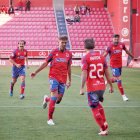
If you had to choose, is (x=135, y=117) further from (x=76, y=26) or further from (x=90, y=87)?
(x=76, y=26)

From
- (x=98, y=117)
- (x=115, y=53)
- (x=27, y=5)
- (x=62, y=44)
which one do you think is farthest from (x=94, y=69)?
(x=27, y=5)

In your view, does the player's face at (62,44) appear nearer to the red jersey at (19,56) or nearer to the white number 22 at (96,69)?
the white number 22 at (96,69)

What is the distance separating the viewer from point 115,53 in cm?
1692

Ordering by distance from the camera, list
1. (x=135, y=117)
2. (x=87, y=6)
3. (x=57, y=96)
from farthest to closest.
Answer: (x=87, y=6)
(x=135, y=117)
(x=57, y=96)

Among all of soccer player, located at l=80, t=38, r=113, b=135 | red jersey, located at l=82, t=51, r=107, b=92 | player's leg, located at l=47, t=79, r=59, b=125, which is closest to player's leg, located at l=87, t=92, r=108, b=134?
soccer player, located at l=80, t=38, r=113, b=135

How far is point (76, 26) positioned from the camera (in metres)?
49.3

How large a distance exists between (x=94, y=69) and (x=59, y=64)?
2029mm

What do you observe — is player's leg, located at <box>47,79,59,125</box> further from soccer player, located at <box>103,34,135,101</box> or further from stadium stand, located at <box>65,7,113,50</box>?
stadium stand, located at <box>65,7,113,50</box>

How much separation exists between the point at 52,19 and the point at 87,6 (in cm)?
405

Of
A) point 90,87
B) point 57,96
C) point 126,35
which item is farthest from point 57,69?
point 126,35

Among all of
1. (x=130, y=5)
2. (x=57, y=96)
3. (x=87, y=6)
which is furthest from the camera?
(x=87, y=6)

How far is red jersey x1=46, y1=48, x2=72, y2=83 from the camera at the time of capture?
461 inches

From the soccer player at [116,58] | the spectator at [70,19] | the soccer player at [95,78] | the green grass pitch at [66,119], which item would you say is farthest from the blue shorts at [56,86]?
the spectator at [70,19]

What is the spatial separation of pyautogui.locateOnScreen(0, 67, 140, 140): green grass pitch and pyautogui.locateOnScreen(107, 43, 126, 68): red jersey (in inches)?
47.2
